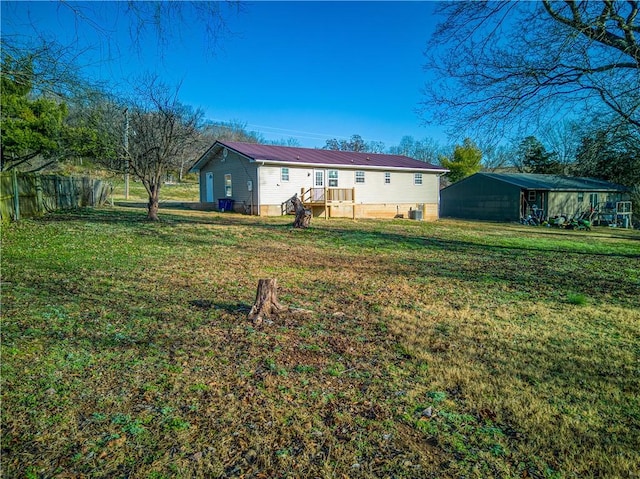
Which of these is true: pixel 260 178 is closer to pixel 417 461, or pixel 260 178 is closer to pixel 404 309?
pixel 404 309

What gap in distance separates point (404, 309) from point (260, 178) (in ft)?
53.0

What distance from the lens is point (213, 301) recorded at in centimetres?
583

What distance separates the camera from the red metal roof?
848 inches

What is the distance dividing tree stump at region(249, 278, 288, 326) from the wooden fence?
398 inches

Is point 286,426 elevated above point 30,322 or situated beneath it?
situated beneath

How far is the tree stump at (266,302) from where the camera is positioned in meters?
5.20

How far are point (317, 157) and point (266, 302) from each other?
63.6 feet

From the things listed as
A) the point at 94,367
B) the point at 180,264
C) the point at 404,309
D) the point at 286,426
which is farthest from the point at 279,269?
the point at 286,426

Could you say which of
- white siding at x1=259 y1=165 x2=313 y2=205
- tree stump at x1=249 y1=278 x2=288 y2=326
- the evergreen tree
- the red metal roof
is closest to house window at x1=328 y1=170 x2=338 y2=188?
the red metal roof

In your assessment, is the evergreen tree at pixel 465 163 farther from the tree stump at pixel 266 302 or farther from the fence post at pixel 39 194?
the tree stump at pixel 266 302

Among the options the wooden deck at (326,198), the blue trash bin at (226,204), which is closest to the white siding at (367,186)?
the wooden deck at (326,198)

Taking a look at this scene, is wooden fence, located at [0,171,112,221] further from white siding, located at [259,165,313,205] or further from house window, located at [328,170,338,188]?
house window, located at [328,170,338,188]

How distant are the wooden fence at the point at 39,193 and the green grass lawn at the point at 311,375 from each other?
529 centimetres

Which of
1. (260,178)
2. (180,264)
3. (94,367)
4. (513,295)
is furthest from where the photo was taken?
(260,178)
